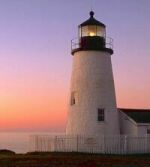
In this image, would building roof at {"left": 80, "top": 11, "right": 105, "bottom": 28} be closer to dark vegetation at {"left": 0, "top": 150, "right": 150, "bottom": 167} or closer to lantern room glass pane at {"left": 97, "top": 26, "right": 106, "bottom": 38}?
lantern room glass pane at {"left": 97, "top": 26, "right": 106, "bottom": 38}

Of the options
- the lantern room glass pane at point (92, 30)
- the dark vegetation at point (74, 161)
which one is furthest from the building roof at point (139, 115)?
the lantern room glass pane at point (92, 30)

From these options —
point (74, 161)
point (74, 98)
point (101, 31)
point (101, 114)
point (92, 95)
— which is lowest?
point (74, 161)

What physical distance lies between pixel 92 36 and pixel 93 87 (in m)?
3.94

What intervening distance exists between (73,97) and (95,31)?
5.49 metres

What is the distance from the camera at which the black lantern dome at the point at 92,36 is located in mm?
35625

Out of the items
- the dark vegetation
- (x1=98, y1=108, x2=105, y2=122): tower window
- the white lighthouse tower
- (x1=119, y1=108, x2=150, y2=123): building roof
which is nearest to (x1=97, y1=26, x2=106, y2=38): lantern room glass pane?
the white lighthouse tower

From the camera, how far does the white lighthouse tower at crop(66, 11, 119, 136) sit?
116ft

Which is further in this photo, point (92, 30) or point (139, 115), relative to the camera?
point (139, 115)

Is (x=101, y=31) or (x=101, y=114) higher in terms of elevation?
(x=101, y=31)

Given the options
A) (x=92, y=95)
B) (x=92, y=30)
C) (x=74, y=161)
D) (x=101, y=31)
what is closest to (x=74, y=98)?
(x=92, y=95)

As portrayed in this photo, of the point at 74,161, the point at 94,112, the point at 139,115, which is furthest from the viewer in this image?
the point at 139,115

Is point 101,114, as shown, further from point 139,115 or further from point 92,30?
point 92,30

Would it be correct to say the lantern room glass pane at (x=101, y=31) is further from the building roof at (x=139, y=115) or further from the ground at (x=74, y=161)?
the ground at (x=74, y=161)

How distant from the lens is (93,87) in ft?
117
